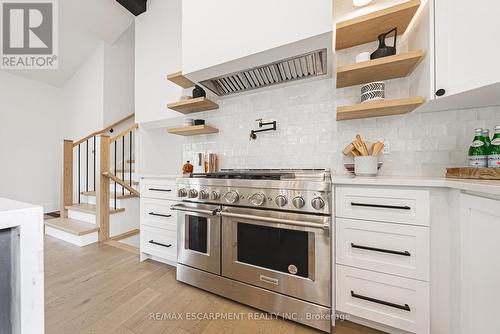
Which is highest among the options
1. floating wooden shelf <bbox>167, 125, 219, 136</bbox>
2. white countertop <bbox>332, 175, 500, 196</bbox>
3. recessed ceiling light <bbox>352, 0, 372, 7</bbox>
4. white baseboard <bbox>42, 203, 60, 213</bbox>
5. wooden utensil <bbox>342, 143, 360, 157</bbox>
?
recessed ceiling light <bbox>352, 0, 372, 7</bbox>

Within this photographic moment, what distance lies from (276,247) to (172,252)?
1.08 m

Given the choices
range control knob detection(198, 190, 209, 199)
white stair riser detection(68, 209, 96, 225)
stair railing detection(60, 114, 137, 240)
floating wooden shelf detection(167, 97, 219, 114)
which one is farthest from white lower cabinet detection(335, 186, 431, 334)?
white stair riser detection(68, 209, 96, 225)

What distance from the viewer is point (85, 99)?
152 inches

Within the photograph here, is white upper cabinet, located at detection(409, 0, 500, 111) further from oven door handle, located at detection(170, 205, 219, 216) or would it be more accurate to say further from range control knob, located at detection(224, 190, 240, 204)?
oven door handle, located at detection(170, 205, 219, 216)

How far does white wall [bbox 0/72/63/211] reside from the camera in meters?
3.43

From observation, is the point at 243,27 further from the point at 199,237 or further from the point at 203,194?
the point at 199,237

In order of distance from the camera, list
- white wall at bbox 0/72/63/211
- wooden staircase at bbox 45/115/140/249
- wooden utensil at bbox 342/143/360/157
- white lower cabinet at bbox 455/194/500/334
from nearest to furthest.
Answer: white lower cabinet at bbox 455/194/500/334 → wooden utensil at bbox 342/143/360/157 → wooden staircase at bbox 45/115/140/249 → white wall at bbox 0/72/63/211

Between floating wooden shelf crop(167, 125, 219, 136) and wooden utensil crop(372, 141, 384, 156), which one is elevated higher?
floating wooden shelf crop(167, 125, 219, 136)

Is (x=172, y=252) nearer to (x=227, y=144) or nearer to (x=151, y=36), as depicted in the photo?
(x=227, y=144)

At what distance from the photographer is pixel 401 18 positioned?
4.29ft

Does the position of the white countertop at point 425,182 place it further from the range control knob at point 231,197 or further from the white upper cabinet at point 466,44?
the range control knob at point 231,197

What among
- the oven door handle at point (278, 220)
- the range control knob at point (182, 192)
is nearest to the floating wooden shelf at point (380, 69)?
the oven door handle at point (278, 220)

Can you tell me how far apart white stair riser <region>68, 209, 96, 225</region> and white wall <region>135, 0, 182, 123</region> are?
1502 millimetres

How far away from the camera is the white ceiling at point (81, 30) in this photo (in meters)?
3.20
